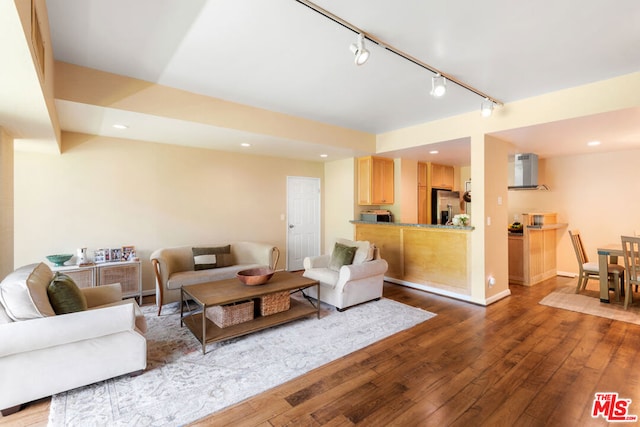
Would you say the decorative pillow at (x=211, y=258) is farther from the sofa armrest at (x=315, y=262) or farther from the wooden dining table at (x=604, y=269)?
the wooden dining table at (x=604, y=269)

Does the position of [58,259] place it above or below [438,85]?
below

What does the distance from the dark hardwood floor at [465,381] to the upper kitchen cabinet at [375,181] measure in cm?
276

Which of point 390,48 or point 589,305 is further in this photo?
point 589,305

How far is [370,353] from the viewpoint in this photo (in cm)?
263

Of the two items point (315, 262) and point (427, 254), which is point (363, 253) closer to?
point (315, 262)

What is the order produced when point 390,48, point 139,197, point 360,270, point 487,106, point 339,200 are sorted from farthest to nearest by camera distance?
1. point 339,200
2. point 139,197
3. point 360,270
4. point 487,106
5. point 390,48

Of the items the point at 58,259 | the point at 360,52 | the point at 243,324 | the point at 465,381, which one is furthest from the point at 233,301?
the point at 58,259

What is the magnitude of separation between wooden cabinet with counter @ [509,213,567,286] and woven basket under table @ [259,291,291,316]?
13.9 ft

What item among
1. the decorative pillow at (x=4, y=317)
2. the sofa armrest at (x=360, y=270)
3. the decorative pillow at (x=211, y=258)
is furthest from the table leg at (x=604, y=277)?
the decorative pillow at (x=4, y=317)

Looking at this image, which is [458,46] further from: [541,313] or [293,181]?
[293,181]

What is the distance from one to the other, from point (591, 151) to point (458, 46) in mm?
4645

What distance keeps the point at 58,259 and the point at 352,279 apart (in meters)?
3.73

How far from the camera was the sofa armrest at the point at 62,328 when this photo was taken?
1808 mm

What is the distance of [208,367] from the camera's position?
2389 mm
